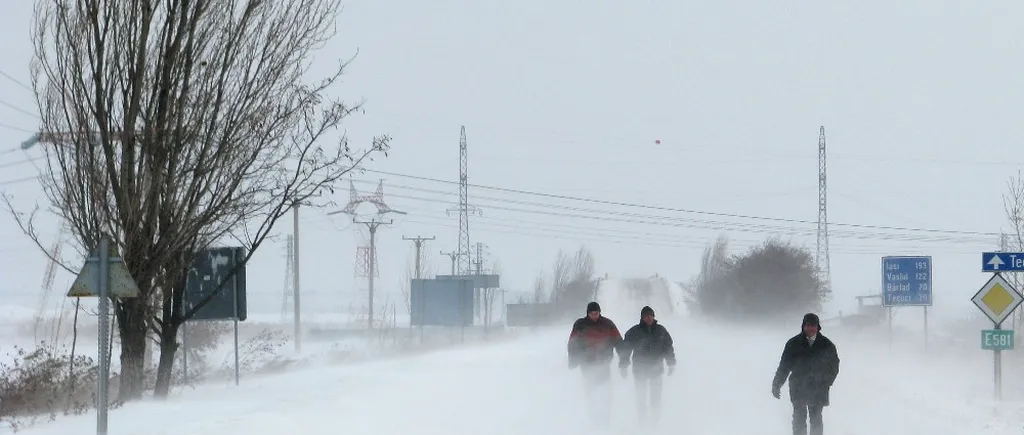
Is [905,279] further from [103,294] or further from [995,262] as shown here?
[103,294]

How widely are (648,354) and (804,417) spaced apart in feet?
10.9

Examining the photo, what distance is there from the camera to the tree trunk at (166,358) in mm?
24766

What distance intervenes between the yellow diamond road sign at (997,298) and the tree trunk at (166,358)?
47.3 feet

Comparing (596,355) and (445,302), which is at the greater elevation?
(596,355)

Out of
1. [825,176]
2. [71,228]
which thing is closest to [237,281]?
[71,228]

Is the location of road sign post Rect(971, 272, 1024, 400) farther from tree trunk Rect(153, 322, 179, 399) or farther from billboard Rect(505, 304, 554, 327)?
billboard Rect(505, 304, 554, 327)

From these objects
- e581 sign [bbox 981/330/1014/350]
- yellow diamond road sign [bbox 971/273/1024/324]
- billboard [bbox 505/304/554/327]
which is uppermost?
yellow diamond road sign [bbox 971/273/1024/324]

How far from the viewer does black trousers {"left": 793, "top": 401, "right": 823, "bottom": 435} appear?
53.9 ft

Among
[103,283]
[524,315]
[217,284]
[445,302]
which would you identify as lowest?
[524,315]

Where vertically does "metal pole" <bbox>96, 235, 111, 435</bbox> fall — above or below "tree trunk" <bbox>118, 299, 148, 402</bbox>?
above

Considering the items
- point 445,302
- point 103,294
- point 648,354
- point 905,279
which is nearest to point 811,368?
point 648,354

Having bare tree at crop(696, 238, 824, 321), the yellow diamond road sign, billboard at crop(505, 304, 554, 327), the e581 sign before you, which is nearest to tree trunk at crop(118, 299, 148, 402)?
the yellow diamond road sign

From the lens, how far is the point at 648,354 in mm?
19406

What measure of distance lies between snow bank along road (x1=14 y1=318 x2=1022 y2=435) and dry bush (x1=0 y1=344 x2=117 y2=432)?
7.16 feet
